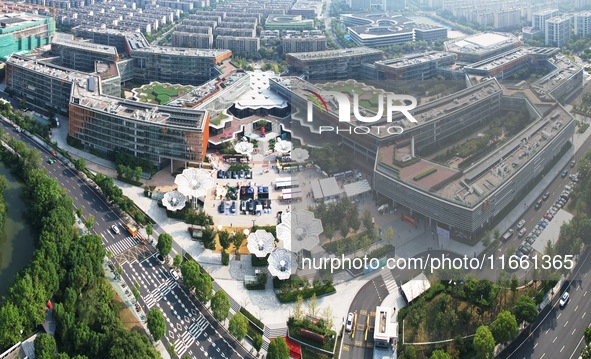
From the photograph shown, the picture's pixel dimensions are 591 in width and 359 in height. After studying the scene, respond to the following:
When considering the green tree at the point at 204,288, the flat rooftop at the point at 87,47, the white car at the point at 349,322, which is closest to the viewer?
the white car at the point at 349,322

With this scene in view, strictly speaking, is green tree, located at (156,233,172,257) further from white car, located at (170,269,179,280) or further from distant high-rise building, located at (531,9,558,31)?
distant high-rise building, located at (531,9,558,31)

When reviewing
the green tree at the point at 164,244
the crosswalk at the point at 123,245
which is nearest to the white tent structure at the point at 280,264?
the green tree at the point at 164,244

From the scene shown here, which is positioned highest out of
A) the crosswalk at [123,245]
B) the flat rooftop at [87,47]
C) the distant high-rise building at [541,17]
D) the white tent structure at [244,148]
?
the distant high-rise building at [541,17]

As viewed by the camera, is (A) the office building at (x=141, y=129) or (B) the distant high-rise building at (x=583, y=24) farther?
(B) the distant high-rise building at (x=583, y=24)

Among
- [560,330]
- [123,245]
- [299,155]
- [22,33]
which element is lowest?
[560,330]

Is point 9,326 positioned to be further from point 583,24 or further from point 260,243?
point 583,24

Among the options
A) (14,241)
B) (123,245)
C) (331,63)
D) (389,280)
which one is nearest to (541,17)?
(331,63)

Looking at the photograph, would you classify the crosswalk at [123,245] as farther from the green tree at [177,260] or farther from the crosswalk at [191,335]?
the crosswalk at [191,335]

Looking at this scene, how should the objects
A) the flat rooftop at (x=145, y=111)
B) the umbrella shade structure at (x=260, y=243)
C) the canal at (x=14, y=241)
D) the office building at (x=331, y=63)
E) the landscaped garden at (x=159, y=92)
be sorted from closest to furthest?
1. the canal at (x=14, y=241)
2. the umbrella shade structure at (x=260, y=243)
3. the flat rooftop at (x=145, y=111)
4. the landscaped garden at (x=159, y=92)
5. the office building at (x=331, y=63)
